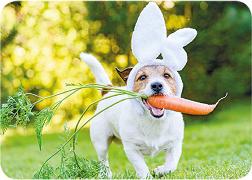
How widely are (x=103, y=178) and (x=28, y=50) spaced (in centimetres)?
616

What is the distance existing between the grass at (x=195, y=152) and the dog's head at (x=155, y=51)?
2.17ft

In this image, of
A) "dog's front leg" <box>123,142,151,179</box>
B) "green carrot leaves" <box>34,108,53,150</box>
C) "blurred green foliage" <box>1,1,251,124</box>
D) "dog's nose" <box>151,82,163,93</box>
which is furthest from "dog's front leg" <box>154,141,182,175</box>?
"blurred green foliage" <box>1,1,251,124</box>

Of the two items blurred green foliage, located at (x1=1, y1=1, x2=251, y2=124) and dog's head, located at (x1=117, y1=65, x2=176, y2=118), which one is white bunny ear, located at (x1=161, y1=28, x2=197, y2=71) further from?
blurred green foliage, located at (x1=1, y1=1, x2=251, y2=124)

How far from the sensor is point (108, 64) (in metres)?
9.40

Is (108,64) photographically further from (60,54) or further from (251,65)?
(251,65)

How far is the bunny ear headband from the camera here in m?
3.90

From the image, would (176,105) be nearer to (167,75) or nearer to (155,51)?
(167,75)

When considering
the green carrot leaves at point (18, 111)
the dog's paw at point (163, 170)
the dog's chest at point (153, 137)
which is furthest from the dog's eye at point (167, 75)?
the green carrot leaves at point (18, 111)

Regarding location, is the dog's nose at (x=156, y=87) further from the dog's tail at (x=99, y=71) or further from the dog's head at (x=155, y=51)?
the dog's tail at (x=99, y=71)

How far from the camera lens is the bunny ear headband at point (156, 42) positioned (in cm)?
390

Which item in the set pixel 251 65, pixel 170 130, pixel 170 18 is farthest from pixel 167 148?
pixel 251 65

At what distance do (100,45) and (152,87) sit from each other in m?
5.86

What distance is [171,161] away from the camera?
4047mm

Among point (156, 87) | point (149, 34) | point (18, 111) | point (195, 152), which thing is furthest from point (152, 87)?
point (195, 152)
